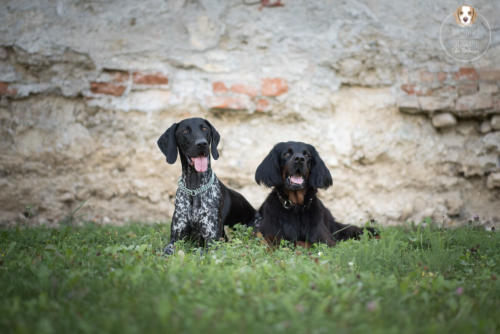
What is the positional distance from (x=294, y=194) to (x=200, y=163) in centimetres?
94

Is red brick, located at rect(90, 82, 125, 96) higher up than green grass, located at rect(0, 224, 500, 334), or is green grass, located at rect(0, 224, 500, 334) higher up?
red brick, located at rect(90, 82, 125, 96)

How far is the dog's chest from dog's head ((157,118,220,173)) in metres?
0.26

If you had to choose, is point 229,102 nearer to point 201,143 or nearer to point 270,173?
point 270,173

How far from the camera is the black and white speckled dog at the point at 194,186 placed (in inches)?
142

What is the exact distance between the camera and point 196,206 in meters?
3.66

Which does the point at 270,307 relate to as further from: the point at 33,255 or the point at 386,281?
the point at 33,255

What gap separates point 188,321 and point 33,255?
1.89 metres

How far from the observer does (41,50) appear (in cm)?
511

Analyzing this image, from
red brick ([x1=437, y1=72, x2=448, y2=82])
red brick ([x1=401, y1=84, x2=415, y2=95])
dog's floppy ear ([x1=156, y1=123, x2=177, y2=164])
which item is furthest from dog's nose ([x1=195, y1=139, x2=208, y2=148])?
red brick ([x1=437, y1=72, x2=448, y2=82])

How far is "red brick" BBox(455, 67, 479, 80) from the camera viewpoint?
514 centimetres

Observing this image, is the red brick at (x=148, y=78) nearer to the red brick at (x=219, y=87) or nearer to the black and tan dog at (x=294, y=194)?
the red brick at (x=219, y=87)

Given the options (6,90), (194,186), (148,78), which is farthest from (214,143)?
(6,90)

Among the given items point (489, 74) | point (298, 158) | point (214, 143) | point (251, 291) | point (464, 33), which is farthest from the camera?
point (464, 33)

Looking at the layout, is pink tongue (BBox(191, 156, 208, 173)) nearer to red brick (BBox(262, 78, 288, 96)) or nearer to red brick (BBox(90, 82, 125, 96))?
red brick (BBox(262, 78, 288, 96))
